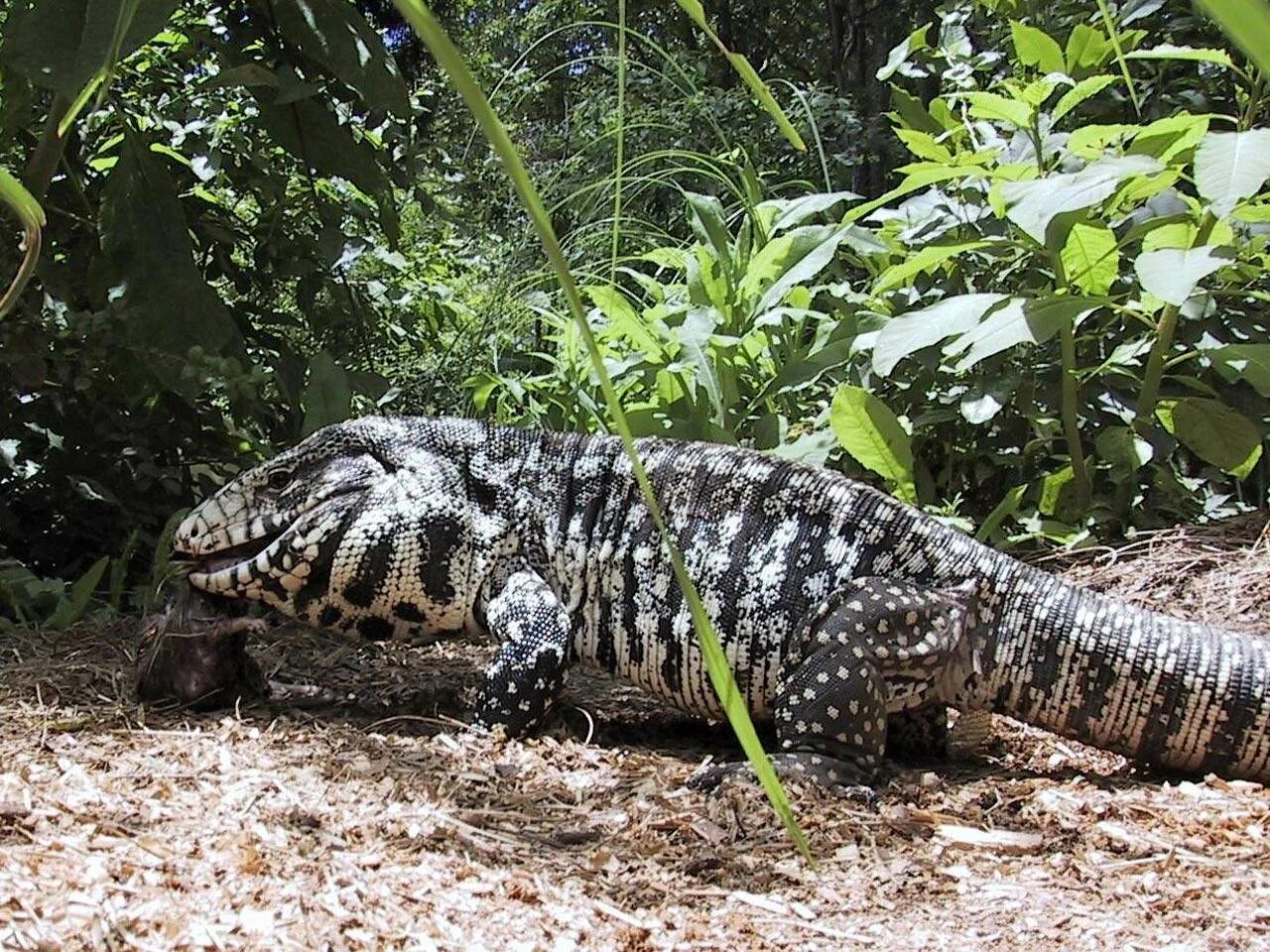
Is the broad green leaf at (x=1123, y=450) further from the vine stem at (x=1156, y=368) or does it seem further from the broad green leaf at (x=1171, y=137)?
the broad green leaf at (x=1171, y=137)

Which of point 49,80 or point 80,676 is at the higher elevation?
point 49,80

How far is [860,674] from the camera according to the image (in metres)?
3.44

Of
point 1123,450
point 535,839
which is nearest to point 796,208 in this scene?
point 1123,450

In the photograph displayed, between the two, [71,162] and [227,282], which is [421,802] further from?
[227,282]

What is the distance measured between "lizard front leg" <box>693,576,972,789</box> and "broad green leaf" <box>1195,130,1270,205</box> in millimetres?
1506

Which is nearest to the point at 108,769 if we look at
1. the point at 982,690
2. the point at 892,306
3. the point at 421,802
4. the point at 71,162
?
the point at 421,802

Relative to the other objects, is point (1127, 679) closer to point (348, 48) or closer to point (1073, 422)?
point (1073, 422)

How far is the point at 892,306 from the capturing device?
5418mm

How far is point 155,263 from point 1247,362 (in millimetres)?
3731

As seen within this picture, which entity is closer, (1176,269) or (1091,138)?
(1176,269)

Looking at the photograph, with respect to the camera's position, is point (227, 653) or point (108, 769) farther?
point (227, 653)

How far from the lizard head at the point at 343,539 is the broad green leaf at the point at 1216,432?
265cm

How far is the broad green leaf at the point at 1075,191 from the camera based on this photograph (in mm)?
4121

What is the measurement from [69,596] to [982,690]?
315 cm
